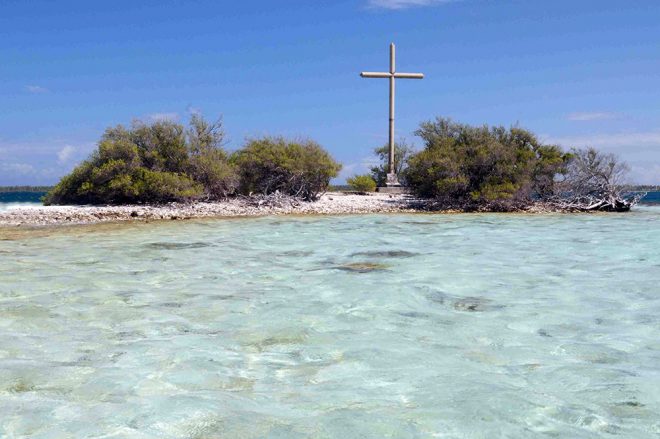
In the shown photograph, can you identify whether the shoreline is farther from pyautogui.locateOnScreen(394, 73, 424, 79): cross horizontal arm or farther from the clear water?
the clear water

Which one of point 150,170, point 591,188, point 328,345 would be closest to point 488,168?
point 591,188

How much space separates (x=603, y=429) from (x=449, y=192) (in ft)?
71.1

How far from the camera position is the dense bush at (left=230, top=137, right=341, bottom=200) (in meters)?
25.4

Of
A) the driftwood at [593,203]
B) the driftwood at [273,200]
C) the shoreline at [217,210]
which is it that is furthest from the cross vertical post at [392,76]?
the driftwood at [593,203]

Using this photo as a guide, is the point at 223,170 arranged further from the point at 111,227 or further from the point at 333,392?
the point at 333,392

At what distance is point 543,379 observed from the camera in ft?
14.2

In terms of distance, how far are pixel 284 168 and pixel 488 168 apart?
8396mm

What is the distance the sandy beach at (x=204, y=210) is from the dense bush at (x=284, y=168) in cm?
100

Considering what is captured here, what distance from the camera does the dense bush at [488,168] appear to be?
24484 mm

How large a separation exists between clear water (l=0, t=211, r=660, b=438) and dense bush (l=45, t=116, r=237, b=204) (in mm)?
11952

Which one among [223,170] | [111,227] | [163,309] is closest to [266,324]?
[163,309]

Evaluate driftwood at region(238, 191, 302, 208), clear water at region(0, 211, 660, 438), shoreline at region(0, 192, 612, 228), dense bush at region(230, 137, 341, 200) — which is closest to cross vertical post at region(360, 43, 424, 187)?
shoreline at region(0, 192, 612, 228)

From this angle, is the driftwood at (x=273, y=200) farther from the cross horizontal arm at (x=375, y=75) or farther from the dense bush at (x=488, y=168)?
the cross horizontal arm at (x=375, y=75)

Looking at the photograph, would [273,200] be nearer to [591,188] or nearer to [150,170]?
[150,170]
